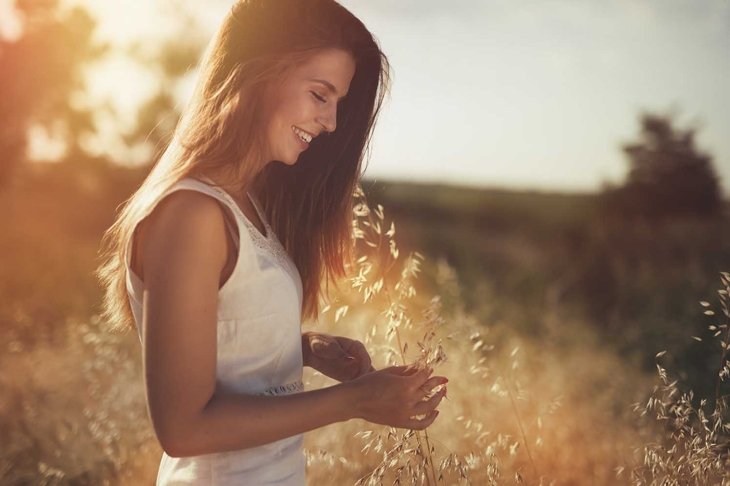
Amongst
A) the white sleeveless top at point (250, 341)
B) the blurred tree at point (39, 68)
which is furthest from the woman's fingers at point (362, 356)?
the blurred tree at point (39, 68)

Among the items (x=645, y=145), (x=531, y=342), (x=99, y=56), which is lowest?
(x=645, y=145)

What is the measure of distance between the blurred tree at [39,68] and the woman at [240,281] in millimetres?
12400

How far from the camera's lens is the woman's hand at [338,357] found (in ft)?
6.86

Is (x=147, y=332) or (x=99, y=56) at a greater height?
(x=147, y=332)

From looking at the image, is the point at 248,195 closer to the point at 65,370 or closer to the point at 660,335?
the point at 65,370

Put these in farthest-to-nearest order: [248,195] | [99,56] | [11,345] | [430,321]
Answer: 1. [99,56]
2. [11,345]
3. [430,321]
4. [248,195]

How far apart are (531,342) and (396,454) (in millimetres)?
4727

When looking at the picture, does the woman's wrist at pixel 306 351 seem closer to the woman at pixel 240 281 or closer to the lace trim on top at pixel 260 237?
the woman at pixel 240 281

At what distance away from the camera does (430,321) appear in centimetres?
222

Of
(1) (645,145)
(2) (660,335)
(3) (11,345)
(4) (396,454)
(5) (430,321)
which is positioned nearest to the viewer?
(5) (430,321)

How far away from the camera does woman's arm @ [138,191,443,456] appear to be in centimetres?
138

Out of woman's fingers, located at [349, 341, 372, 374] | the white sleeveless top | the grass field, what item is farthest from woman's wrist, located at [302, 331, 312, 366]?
the white sleeveless top

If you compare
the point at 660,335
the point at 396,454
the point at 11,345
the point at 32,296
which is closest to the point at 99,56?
the point at 32,296

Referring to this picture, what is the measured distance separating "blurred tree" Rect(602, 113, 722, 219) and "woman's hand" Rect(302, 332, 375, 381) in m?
18.7
